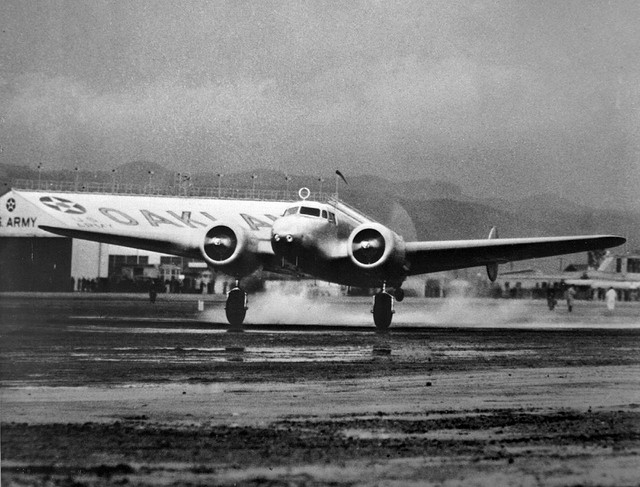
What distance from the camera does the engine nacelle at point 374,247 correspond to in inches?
776

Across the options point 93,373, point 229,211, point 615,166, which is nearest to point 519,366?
point 615,166

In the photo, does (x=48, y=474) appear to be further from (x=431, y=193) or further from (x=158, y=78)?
(x=431, y=193)

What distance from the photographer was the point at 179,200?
21672 mm

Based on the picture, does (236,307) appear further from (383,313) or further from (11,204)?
(11,204)

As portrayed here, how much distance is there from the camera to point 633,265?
28.1m

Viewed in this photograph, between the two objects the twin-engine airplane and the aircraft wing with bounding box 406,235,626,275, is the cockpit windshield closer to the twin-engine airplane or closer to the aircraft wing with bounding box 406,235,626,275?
the twin-engine airplane

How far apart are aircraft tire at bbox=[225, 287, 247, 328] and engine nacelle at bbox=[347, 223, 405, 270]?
3.33 metres

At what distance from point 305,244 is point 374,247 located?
192 centimetres

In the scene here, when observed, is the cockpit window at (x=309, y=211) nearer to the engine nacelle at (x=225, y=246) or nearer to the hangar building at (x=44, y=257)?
the engine nacelle at (x=225, y=246)

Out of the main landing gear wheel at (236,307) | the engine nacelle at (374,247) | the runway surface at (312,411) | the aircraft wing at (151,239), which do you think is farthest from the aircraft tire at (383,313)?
the aircraft wing at (151,239)

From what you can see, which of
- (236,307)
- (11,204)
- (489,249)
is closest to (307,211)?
(236,307)

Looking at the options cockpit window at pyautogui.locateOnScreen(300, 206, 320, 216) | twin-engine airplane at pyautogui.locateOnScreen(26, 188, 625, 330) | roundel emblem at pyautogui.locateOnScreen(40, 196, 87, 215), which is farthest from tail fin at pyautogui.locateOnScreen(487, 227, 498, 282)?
roundel emblem at pyautogui.locateOnScreen(40, 196, 87, 215)

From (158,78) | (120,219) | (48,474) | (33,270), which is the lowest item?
(48,474)

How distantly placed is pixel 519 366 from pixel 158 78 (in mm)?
8021
